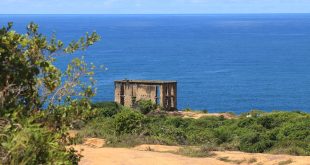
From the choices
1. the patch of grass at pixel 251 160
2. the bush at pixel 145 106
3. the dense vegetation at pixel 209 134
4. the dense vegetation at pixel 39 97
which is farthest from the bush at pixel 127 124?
the dense vegetation at pixel 39 97

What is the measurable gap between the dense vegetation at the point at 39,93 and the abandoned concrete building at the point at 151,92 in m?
22.2

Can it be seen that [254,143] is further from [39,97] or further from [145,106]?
[145,106]

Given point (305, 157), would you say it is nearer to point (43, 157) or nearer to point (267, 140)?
point (267, 140)

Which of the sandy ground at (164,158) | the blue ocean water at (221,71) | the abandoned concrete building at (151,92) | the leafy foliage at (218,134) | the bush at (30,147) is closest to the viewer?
the bush at (30,147)

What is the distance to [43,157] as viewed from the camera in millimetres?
7066

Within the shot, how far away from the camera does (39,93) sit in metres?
8.66

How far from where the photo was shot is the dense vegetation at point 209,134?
1786cm

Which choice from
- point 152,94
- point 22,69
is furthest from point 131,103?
point 22,69

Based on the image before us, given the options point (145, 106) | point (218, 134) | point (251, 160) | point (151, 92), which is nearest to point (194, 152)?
point (251, 160)

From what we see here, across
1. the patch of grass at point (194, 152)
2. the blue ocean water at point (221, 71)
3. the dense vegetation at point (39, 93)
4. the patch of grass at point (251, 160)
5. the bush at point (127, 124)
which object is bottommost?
the patch of grass at point (251, 160)

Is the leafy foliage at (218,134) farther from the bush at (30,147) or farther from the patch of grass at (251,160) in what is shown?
the bush at (30,147)

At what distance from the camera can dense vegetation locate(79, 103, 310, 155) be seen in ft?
58.6

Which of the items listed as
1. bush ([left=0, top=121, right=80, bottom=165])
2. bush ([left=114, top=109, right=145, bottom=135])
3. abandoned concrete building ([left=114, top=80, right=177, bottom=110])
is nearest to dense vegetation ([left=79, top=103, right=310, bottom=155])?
bush ([left=114, top=109, right=145, bottom=135])

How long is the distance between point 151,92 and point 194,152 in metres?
15.1
